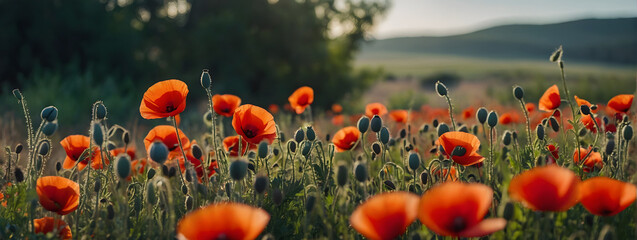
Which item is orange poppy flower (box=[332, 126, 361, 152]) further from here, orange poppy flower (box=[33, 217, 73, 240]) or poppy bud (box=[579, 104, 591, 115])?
orange poppy flower (box=[33, 217, 73, 240])

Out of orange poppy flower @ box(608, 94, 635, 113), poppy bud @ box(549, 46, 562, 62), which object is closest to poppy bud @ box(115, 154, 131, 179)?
poppy bud @ box(549, 46, 562, 62)

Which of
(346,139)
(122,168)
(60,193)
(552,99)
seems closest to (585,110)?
(552,99)

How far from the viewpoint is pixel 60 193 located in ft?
4.69

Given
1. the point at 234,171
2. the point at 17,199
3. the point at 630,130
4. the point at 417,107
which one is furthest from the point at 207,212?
the point at 417,107

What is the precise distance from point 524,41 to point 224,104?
78.9 metres

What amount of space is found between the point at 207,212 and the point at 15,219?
3.29ft

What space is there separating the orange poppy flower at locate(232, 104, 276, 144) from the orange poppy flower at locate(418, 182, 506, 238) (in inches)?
33.0

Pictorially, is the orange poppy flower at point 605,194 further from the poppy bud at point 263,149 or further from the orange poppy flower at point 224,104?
the orange poppy flower at point 224,104

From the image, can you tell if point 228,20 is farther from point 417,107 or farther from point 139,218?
point 139,218

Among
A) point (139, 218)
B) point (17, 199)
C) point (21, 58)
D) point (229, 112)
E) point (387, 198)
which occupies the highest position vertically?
point (21, 58)

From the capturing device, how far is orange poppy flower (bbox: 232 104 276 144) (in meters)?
1.66

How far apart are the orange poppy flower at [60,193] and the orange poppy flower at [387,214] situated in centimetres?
94

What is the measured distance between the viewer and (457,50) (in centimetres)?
7350

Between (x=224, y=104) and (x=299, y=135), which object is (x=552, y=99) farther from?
(x=224, y=104)
